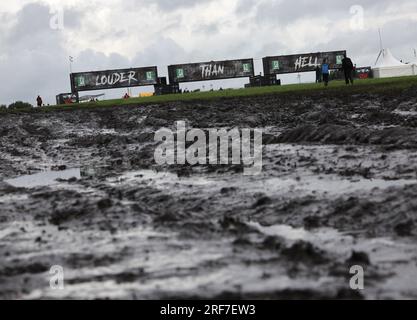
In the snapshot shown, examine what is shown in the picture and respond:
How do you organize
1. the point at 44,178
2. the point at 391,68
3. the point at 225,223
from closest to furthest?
the point at 225,223, the point at 44,178, the point at 391,68

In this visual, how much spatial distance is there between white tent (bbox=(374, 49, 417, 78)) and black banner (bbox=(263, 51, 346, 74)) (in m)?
4.64

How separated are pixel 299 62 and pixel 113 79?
19.2 metres

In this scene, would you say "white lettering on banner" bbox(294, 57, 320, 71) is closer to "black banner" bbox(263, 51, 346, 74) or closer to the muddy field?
"black banner" bbox(263, 51, 346, 74)

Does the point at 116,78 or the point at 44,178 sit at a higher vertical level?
the point at 116,78

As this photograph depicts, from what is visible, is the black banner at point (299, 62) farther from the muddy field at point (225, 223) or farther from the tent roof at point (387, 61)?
the muddy field at point (225, 223)

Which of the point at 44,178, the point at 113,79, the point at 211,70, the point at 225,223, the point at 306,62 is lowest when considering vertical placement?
the point at 225,223

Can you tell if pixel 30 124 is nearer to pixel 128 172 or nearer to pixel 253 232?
pixel 128 172

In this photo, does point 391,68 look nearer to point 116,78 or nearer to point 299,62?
point 299,62

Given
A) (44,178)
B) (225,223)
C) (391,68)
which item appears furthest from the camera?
(391,68)

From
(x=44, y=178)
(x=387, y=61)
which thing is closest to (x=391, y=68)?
(x=387, y=61)

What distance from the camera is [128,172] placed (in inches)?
556

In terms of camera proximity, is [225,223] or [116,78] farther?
[116,78]

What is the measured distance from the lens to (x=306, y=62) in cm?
7469
